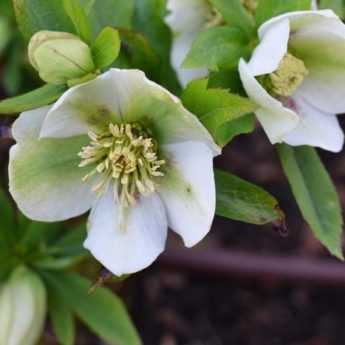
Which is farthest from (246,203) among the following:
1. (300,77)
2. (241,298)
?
(241,298)

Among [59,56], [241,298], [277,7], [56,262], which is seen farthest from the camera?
[241,298]

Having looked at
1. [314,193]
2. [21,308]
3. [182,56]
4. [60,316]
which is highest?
[182,56]

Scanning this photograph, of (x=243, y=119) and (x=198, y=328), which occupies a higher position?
(x=243, y=119)

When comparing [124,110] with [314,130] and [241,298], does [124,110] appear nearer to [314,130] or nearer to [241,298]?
[314,130]

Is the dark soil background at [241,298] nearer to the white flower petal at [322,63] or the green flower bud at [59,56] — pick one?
the white flower petal at [322,63]

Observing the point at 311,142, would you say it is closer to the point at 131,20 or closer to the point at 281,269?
the point at 131,20

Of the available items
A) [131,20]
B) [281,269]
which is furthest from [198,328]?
[131,20]

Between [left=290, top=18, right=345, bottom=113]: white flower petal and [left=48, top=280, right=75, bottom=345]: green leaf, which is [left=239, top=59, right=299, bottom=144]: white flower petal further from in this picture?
[left=48, top=280, right=75, bottom=345]: green leaf

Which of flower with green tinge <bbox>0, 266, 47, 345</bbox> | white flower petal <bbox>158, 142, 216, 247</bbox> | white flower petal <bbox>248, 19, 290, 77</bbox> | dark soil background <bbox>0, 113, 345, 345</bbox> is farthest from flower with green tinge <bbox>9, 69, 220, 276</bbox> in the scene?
dark soil background <bbox>0, 113, 345, 345</bbox>
